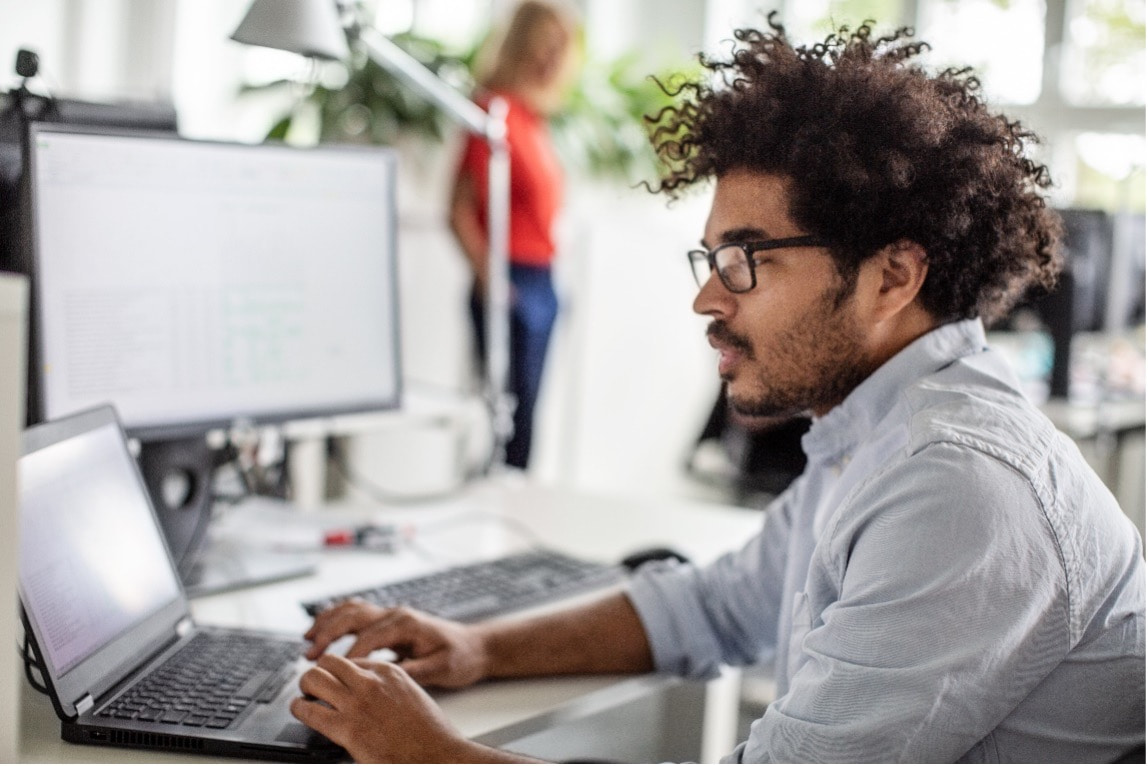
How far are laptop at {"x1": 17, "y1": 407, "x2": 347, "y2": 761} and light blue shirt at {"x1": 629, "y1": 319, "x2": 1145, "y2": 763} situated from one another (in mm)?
387

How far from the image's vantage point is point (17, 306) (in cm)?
71

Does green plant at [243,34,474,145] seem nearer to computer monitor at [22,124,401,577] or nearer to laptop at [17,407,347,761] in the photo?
computer monitor at [22,124,401,577]

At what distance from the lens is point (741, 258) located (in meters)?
1.04

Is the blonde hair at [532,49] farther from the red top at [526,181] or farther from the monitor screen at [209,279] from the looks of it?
the monitor screen at [209,279]

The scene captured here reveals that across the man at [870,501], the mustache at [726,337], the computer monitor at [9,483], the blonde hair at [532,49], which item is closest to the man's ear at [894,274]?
the man at [870,501]

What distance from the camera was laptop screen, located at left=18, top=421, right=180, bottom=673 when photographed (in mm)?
920

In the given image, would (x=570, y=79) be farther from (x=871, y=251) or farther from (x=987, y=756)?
(x=987, y=756)

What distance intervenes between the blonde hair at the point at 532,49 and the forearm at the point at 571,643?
8.09 ft

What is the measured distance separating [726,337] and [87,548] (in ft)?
1.88

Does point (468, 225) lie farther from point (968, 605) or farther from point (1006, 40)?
point (968, 605)

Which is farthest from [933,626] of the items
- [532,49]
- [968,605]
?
[532,49]

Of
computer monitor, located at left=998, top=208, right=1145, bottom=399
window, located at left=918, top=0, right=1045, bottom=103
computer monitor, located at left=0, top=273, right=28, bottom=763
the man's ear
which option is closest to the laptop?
computer monitor, located at left=0, top=273, right=28, bottom=763

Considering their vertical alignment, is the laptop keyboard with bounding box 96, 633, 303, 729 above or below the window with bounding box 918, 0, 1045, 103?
below

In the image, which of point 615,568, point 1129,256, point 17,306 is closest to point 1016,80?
point 1129,256
